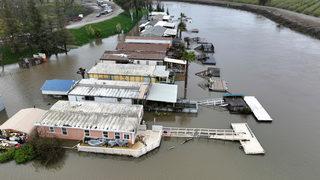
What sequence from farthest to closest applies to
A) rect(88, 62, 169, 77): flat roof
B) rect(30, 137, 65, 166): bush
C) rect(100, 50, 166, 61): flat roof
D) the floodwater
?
rect(100, 50, 166, 61): flat roof
rect(88, 62, 169, 77): flat roof
rect(30, 137, 65, 166): bush
the floodwater

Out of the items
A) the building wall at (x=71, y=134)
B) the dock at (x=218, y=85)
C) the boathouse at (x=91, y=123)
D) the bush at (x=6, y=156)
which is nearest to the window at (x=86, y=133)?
the boathouse at (x=91, y=123)

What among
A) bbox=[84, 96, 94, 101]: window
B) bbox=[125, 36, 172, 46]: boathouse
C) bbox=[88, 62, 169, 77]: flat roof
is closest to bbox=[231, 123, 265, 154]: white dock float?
bbox=[88, 62, 169, 77]: flat roof

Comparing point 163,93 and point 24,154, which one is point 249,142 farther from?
point 24,154

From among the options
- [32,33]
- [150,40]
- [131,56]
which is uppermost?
[32,33]

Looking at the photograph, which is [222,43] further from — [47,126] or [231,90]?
[47,126]

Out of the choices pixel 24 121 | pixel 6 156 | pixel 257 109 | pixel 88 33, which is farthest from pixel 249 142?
pixel 88 33

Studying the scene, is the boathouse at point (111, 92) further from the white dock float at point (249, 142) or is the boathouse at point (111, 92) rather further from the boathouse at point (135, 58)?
the white dock float at point (249, 142)

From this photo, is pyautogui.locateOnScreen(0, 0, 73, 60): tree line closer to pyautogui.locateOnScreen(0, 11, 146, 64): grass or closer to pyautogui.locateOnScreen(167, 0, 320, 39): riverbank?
pyautogui.locateOnScreen(0, 11, 146, 64): grass
